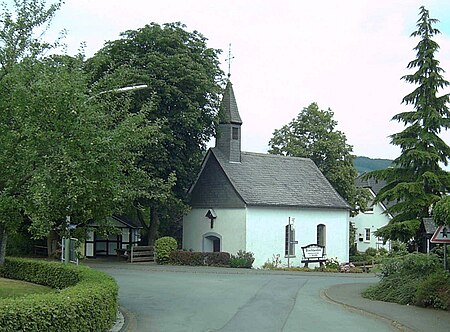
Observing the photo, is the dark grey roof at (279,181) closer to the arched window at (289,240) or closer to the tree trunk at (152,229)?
the arched window at (289,240)

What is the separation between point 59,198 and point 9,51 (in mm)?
3990

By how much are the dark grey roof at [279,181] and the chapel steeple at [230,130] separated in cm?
46

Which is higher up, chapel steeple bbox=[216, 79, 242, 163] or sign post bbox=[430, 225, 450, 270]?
chapel steeple bbox=[216, 79, 242, 163]

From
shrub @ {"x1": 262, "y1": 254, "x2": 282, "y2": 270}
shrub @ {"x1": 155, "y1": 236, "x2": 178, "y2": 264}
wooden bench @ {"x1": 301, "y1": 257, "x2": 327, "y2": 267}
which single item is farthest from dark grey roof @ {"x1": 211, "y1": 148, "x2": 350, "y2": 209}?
shrub @ {"x1": 155, "y1": 236, "x2": 178, "y2": 264}

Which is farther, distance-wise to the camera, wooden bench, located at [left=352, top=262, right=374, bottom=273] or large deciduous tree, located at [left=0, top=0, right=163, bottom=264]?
wooden bench, located at [left=352, top=262, right=374, bottom=273]

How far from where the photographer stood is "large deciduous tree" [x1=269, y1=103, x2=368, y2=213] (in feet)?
171

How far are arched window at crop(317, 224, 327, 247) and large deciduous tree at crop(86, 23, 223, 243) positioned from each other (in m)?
10.3

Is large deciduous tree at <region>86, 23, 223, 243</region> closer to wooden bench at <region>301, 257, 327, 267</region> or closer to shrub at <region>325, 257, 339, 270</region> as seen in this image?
wooden bench at <region>301, 257, 327, 267</region>

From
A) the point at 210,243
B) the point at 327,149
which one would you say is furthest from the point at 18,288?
the point at 327,149

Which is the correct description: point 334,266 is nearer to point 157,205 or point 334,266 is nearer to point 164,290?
point 157,205

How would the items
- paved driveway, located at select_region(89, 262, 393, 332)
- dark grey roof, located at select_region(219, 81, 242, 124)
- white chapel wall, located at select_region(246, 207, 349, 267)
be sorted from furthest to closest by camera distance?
dark grey roof, located at select_region(219, 81, 242, 124) < white chapel wall, located at select_region(246, 207, 349, 267) < paved driveway, located at select_region(89, 262, 393, 332)

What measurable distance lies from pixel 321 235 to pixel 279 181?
16.0 feet

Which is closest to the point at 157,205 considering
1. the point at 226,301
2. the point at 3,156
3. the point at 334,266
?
the point at 334,266

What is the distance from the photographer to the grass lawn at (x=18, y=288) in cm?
1894
